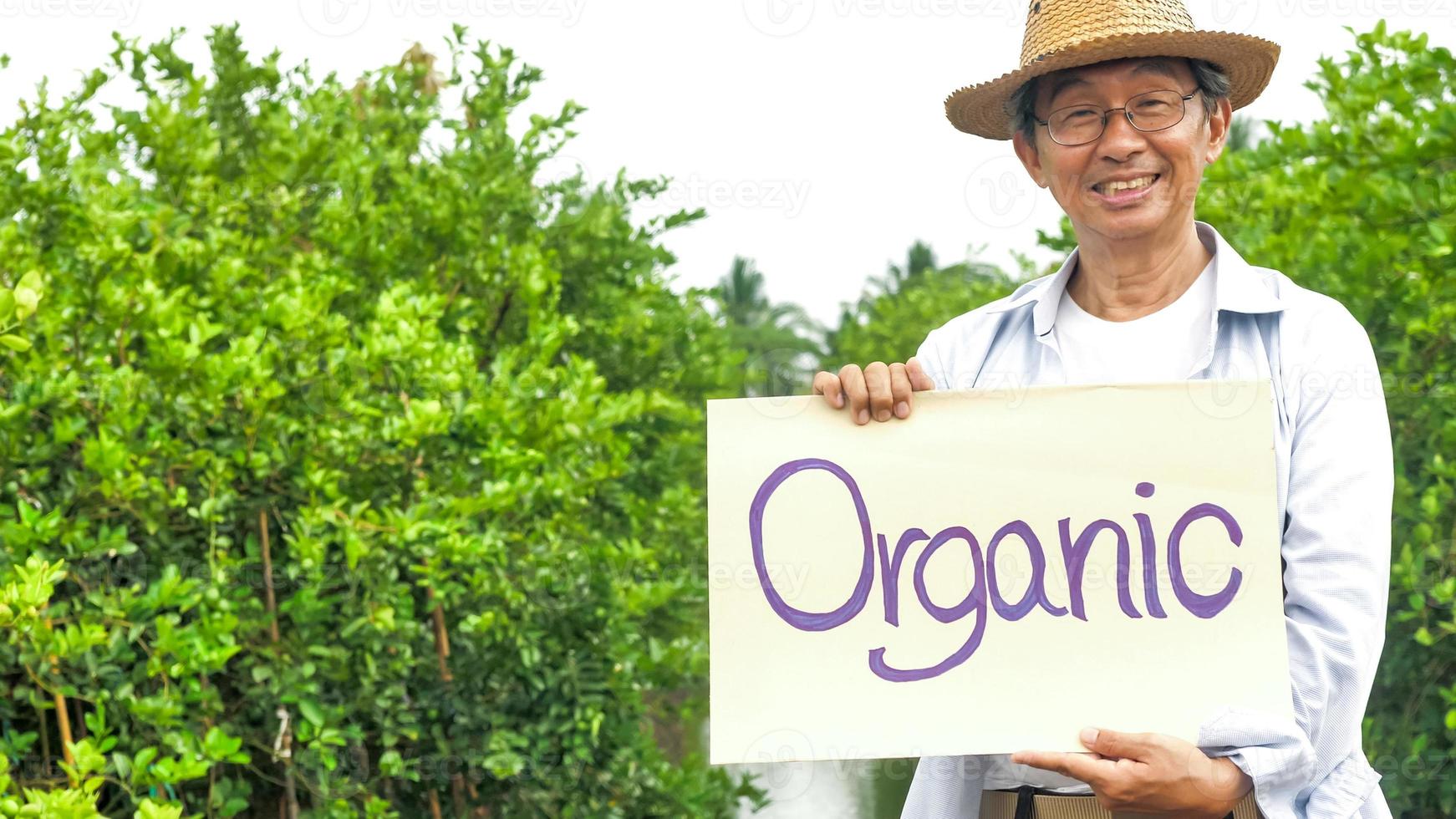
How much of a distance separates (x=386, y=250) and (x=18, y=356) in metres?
1.75

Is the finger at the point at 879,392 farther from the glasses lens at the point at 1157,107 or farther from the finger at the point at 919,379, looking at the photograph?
the glasses lens at the point at 1157,107

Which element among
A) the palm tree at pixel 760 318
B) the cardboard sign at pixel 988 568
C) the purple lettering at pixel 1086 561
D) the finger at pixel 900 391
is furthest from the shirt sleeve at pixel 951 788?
the palm tree at pixel 760 318

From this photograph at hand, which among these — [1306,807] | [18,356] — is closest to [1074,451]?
[1306,807]

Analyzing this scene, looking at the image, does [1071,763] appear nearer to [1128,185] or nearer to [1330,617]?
[1330,617]

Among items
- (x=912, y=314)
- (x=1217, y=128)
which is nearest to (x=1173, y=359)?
(x=1217, y=128)

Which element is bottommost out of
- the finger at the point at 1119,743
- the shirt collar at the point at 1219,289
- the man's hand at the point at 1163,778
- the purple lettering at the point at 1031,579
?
the man's hand at the point at 1163,778

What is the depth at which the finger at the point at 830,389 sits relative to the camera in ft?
6.18

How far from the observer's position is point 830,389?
1.89m

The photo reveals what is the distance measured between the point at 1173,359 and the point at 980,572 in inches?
15.9

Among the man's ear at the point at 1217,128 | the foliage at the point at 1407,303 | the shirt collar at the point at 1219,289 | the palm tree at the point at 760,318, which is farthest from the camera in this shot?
the palm tree at the point at 760,318

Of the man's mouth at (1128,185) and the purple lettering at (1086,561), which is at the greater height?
the man's mouth at (1128,185)

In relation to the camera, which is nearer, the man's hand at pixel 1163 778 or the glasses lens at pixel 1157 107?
the man's hand at pixel 1163 778

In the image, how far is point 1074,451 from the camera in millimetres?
1838

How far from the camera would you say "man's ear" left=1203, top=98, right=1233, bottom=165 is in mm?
1986
